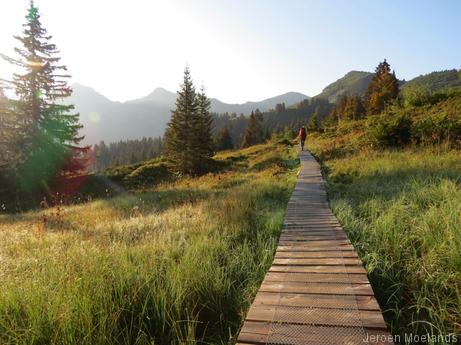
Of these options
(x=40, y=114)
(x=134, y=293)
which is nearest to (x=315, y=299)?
(x=134, y=293)

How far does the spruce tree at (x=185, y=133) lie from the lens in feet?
104

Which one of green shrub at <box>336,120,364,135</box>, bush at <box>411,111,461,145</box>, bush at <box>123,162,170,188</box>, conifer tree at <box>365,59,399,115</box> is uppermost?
conifer tree at <box>365,59,399,115</box>

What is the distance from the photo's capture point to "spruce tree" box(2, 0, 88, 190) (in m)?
25.1

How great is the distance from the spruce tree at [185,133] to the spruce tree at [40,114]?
32.5 feet

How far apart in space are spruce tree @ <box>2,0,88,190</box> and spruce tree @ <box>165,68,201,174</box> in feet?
32.5

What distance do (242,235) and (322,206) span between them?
2.88 metres

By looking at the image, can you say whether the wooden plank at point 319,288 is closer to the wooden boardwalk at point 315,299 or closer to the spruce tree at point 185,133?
the wooden boardwalk at point 315,299

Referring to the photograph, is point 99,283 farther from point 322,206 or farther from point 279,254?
point 322,206

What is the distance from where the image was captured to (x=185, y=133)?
107 ft

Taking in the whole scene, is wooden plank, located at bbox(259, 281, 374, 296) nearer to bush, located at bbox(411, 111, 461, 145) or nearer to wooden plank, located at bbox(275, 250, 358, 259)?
wooden plank, located at bbox(275, 250, 358, 259)

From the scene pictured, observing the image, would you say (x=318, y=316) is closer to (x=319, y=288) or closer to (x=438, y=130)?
(x=319, y=288)

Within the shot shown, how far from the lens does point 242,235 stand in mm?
6066

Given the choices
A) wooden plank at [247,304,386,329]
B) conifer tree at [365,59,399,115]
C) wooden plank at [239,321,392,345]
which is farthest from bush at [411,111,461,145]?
conifer tree at [365,59,399,115]

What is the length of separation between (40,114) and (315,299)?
29.1 metres
